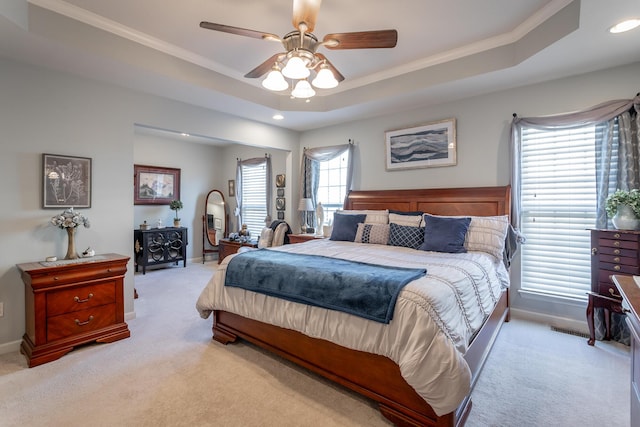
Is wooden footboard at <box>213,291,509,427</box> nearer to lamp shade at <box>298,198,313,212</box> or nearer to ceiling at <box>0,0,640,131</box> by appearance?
ceiling at <box>0,0,640,131</box>

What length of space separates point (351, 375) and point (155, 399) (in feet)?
4.31

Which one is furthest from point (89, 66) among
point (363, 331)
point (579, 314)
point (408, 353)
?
point (579, 314)

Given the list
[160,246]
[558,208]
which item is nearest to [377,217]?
[558,208]

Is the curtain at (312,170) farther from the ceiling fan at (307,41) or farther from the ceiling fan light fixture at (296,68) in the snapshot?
the ceiling fan light fixture at (296,68)

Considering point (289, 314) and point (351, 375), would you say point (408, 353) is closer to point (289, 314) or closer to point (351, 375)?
point (351, 375)

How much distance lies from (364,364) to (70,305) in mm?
2610

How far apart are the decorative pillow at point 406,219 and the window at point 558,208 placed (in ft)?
3.85

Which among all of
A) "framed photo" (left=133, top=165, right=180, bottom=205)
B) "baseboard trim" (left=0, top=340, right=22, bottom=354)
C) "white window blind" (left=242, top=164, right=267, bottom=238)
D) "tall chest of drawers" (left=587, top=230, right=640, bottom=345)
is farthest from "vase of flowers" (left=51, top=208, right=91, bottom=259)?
"tall chest of drawers" (left=587, top=230, right=640, bottom=345)

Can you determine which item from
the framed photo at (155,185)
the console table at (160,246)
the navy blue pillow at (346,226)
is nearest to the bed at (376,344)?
the navy blue pillow at (346,226)

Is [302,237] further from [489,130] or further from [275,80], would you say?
[489,130]

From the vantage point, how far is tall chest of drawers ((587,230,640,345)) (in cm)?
253

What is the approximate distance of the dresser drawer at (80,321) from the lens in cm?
254

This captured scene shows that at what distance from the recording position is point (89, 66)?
2809 millimetres

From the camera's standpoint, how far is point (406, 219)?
3756 millimetres
